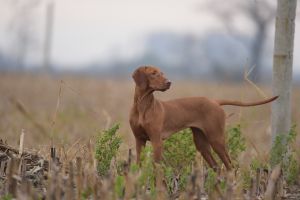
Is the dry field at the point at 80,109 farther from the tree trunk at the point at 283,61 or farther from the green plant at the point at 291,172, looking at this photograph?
the tree trunk at the point at 283,61

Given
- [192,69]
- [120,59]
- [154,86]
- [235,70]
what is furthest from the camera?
[120,59]

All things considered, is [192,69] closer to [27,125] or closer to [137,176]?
[27,125]

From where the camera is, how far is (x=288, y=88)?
22.7 feet

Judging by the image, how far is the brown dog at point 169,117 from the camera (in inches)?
252

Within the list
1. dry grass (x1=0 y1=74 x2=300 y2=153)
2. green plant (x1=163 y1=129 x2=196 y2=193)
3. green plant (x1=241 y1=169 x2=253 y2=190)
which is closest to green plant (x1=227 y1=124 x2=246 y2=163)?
green plant (x1=163 y1=129 x2=196 y2=193)

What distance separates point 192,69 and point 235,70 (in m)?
47.4

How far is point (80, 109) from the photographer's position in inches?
660

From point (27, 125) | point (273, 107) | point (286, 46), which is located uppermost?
point (286, 46)

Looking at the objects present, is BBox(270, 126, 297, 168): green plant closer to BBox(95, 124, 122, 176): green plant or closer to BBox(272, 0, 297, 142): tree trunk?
BBox(272, 0, 297, 142): tree trunk

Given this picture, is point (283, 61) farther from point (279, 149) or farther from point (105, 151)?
point (105, 151)

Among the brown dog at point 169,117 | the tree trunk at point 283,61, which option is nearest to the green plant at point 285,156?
the tree trunk at point 283,61

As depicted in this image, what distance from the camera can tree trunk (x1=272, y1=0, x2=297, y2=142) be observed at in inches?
270

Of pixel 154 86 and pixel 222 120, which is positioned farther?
pixel 222 120

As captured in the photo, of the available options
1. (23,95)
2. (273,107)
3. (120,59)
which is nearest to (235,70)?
(23,95)
